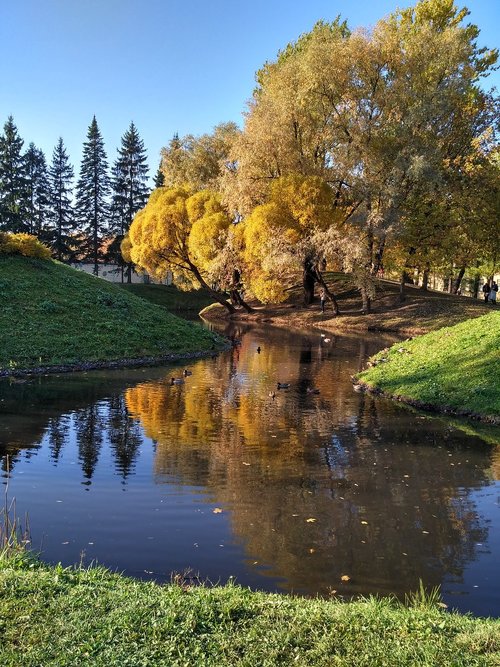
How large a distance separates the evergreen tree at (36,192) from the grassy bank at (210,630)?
6910 cm

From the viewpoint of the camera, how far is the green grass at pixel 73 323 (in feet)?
67.1

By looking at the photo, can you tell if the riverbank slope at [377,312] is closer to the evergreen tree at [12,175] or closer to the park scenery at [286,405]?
the park scenery at [286,405]

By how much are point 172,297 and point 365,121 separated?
31.3m

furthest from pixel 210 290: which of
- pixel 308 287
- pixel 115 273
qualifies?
pixel 115 273

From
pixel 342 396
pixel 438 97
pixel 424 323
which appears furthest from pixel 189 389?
pixel 438 97

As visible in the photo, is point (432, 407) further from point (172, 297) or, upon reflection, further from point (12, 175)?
point (12, 175)

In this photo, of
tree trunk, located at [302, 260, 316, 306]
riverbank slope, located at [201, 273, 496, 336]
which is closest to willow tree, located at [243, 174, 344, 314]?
riverbank slope, located at [201, 273, 496, 336]

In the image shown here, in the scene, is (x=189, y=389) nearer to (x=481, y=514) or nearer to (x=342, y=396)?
(x=342, y=396)

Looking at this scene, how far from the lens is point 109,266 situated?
75.5m

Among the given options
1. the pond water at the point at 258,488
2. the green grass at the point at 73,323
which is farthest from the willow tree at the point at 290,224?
Result: the pond water at the point at 258,488

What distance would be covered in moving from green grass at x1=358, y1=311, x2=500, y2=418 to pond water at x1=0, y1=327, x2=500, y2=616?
1136 mm

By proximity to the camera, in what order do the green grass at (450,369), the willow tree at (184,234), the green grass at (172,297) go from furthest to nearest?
1. the green grass at (172,297)
2. the willow tree at (184,234)
3. the green grass at (450,369)

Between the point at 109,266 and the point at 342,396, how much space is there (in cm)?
6359

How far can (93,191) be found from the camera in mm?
70188
